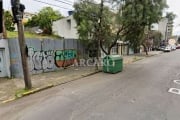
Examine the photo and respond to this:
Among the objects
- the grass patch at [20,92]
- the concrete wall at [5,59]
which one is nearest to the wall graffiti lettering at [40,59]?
the concrete wall at [5,59]

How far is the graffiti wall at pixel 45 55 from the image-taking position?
11.6 metres

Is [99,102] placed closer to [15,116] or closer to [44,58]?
[15,116]

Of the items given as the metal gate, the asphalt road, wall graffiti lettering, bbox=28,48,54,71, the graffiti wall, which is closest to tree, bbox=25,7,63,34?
the graffiti wall

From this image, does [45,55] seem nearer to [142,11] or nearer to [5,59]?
[5,59]

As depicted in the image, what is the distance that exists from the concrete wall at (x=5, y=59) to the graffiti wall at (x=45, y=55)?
0.77ft

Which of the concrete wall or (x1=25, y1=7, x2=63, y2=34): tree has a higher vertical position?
(x1=25, y1=7, x2=63, y2=34): tree

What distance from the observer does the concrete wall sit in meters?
11.2

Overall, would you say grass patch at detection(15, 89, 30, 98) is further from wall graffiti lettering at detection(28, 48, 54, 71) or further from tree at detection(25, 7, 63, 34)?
tree at detection(25, 7, 63, 34)

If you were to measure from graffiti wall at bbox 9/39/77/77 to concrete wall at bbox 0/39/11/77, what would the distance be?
0.23m

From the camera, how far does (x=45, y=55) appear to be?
13328mm

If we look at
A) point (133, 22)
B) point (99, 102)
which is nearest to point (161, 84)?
point (99, 102)

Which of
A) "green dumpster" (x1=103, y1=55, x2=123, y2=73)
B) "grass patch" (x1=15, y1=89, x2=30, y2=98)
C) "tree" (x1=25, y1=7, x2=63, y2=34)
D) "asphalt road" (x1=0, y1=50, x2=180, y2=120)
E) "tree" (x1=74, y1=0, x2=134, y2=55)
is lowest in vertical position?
"asphalt road" (x1=0, y1=50, x2=180, y2=120)

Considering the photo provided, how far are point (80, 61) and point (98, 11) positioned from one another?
487cm

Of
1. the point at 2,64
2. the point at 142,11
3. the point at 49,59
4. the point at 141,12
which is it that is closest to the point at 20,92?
the point at 2,64
